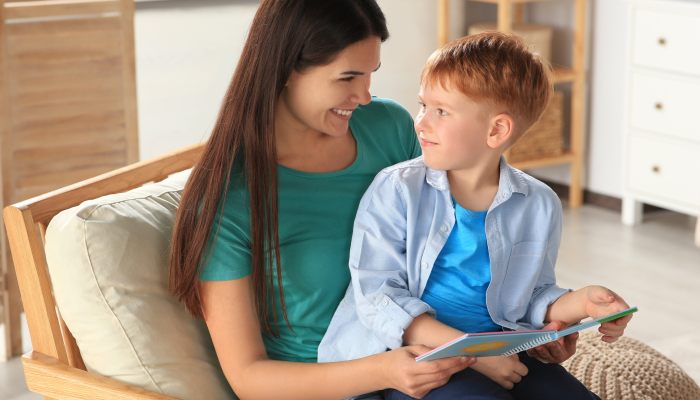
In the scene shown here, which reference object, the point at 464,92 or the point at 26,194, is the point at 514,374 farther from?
the point at 26,194

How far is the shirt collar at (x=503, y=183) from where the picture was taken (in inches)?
52.6

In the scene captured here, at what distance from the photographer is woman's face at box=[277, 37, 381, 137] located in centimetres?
128

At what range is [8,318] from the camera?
2.67 meters

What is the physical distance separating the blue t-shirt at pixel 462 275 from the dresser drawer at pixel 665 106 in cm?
241

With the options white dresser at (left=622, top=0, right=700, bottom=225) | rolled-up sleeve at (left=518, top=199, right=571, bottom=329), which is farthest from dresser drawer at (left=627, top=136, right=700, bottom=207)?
rolled-up sleeve at (left=518, top=199, right=571, bottom=329)

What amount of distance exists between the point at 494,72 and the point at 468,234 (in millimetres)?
275

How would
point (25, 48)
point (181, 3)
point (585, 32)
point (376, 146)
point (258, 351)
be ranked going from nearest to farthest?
1. point (258, 351)
2. point (376, 146)
3. point (25, 48)
4. point (181, 3)
5. point (585, 32)

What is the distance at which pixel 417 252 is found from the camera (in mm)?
1309

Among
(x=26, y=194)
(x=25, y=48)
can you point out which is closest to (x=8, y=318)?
(x=26, y=194)

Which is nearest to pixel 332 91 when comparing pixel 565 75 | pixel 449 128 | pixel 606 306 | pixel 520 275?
pixel 449 128

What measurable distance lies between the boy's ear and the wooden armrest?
2.21ft

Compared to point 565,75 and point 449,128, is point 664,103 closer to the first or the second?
point 565,75

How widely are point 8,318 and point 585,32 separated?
3004 millimetres

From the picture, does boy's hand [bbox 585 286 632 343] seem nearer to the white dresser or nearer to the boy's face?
the boy's face
